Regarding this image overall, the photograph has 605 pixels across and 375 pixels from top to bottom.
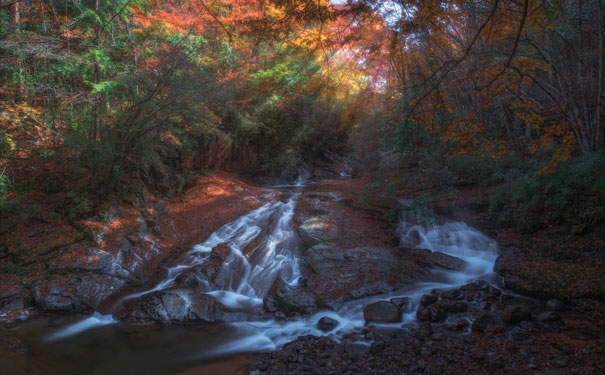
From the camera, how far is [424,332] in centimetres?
501

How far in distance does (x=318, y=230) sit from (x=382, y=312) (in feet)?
12.5

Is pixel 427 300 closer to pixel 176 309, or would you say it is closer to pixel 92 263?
pixel 176 309

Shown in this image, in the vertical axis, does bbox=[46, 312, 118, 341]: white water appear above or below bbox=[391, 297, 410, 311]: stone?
above

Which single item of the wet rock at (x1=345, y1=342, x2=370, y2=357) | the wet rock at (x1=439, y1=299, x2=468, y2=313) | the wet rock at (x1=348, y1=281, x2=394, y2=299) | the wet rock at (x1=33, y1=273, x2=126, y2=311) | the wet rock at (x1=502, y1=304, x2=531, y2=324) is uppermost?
the wet rock at (x1=33, y1=273, x2=126, y2=311)

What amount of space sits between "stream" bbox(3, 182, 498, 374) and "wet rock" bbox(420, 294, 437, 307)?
26 cm

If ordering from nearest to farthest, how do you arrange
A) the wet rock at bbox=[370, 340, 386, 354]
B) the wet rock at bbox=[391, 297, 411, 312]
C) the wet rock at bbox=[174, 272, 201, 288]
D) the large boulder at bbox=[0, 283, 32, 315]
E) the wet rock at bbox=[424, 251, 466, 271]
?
1. the wet rock at bbox=[370, 340, 386, 354]
2. the large boulder at bbox=[0, 283, 32, 315]
3. the wet rock at bbox=[391, 297, 411, 312]
4. the wet rock at bbox=[174, 272, 201, 288]
5. the wet rock at bbox=[424, 251, 466, 271]

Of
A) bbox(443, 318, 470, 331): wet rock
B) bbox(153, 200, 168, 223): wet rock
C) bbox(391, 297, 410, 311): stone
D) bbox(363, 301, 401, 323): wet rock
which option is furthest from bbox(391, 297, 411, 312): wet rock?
bbox(153, 200, 168, 223): wet rock

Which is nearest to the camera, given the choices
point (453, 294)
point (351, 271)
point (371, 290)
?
point (453, 294)

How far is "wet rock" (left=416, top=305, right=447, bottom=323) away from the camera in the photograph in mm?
5602

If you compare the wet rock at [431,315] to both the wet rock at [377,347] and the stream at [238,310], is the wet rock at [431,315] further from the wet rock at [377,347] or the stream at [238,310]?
the wet rock at [377,347]

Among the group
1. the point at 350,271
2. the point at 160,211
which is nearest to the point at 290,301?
the point at 350,271

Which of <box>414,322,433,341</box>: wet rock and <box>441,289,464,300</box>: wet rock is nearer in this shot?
<box>414,322,433,341</box>: wet rock

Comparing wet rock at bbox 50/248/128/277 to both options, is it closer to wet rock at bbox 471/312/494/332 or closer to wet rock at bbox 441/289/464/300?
wet rock at bbox 441/289/464/300

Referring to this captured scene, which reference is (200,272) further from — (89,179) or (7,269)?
(89,179)
